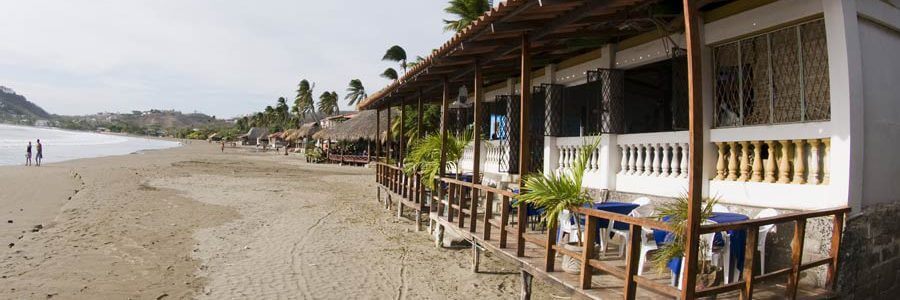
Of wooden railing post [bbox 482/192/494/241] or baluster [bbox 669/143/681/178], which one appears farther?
wooden railing post [bbox 482/192/494/241]

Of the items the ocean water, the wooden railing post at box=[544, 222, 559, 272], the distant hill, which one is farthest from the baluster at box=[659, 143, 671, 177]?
the distant hill

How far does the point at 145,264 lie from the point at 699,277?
7166 mm

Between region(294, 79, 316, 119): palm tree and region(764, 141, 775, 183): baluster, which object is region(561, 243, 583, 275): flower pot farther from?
region(294, 79, 316, 119): palm tree

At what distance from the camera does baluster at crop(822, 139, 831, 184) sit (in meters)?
4.59

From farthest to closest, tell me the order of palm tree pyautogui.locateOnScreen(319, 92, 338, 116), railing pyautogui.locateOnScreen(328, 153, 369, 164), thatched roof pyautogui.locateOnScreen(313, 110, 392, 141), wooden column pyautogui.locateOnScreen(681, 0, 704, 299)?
1. palm tree pyautogui.locateOnScreen(319, 92, 338, 116)
2. railing pyautogui.locateOnScreen(328, 153, 369, 164)
3. thatched roof pyautogui.locateOnScreen(313, 110, 392, 141)
4. wooden column pyautogui.locateOnScreen(681, 0, 704, 299)

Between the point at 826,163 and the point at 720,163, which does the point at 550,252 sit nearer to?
the point at 720,163

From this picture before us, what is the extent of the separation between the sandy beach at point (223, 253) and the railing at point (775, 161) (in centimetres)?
246

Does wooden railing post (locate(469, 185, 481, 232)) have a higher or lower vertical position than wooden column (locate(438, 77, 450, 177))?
lower

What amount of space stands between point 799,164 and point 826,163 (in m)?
0.19

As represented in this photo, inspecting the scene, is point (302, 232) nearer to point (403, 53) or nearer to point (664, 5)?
point (664, 5)

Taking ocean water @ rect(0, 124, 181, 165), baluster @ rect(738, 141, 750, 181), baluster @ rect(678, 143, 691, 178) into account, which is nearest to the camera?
baluster @ rect(738, 141, 750, 181)

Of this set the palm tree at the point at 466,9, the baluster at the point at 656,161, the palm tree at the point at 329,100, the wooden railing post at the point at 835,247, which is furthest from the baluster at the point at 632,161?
the palm tree at the point at 329,100

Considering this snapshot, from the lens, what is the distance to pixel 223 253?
8.59m

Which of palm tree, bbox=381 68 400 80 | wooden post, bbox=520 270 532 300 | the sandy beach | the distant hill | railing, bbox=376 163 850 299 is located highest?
the distant hill
